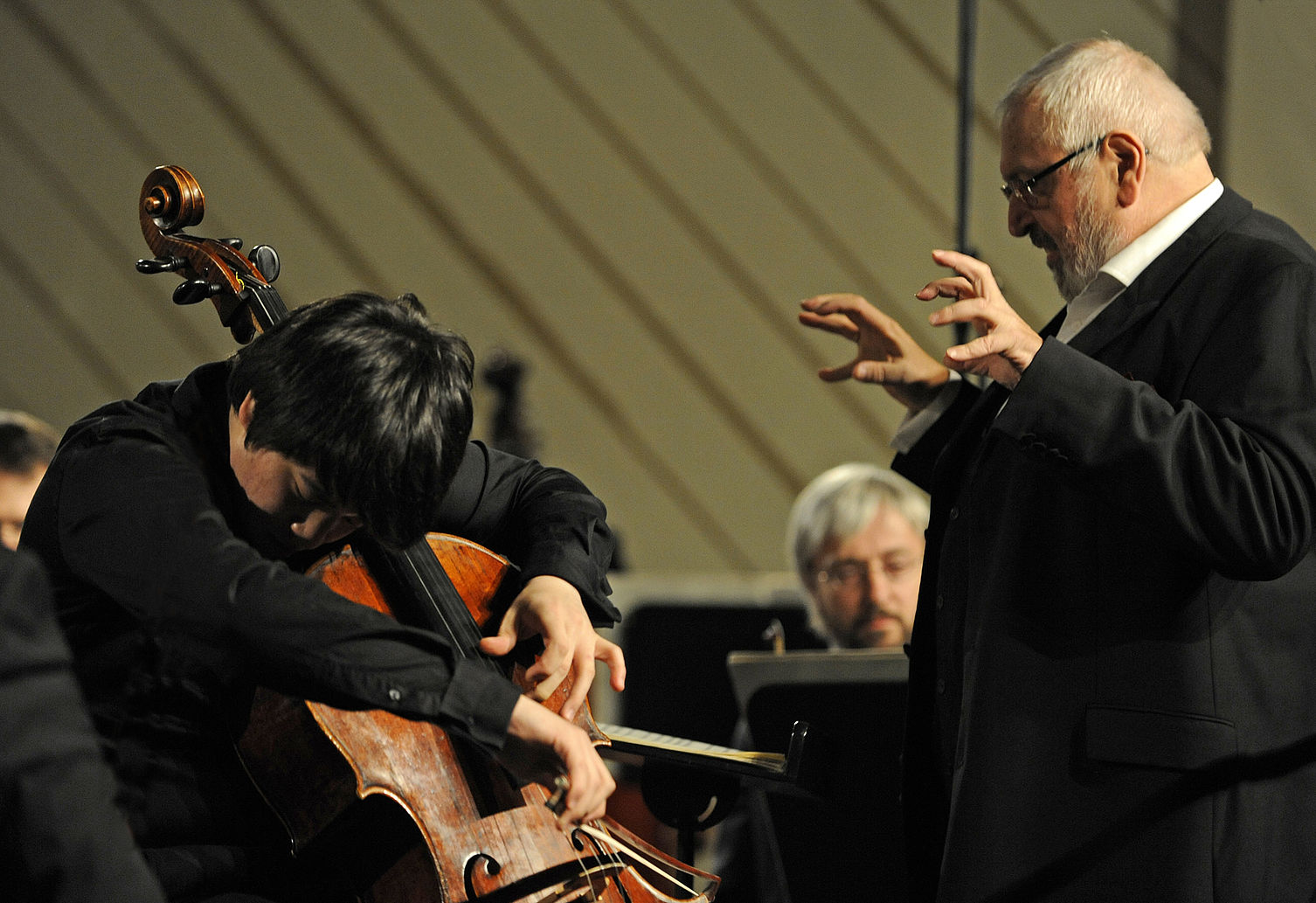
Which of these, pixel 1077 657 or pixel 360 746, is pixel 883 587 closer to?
pixel 1077 657

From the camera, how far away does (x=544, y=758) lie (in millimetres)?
1224

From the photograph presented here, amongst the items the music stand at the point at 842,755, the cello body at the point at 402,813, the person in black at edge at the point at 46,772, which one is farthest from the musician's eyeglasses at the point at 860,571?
the person in black at edge at the point at 46,772

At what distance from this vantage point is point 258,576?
118 cm

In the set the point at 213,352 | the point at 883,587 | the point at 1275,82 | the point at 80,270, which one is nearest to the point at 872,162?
the point at 1275,82

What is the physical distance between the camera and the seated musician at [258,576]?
118cm

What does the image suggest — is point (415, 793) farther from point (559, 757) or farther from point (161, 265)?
point (161, 265)

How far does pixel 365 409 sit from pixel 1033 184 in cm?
98

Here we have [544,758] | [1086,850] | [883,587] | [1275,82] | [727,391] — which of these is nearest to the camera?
[544,758]

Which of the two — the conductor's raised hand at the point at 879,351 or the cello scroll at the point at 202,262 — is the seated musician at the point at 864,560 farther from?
the cello scroll at the point at 202,262

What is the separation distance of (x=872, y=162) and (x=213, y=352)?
2023 mm

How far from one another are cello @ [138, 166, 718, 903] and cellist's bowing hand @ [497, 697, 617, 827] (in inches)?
0.9

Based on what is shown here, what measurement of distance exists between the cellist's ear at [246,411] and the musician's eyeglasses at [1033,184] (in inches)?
41.5


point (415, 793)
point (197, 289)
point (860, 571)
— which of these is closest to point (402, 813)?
point (415, 793)

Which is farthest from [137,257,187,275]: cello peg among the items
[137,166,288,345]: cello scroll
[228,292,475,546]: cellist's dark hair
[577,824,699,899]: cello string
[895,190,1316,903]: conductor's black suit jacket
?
[895,190,1316,903]: conductor's black suit jacket
